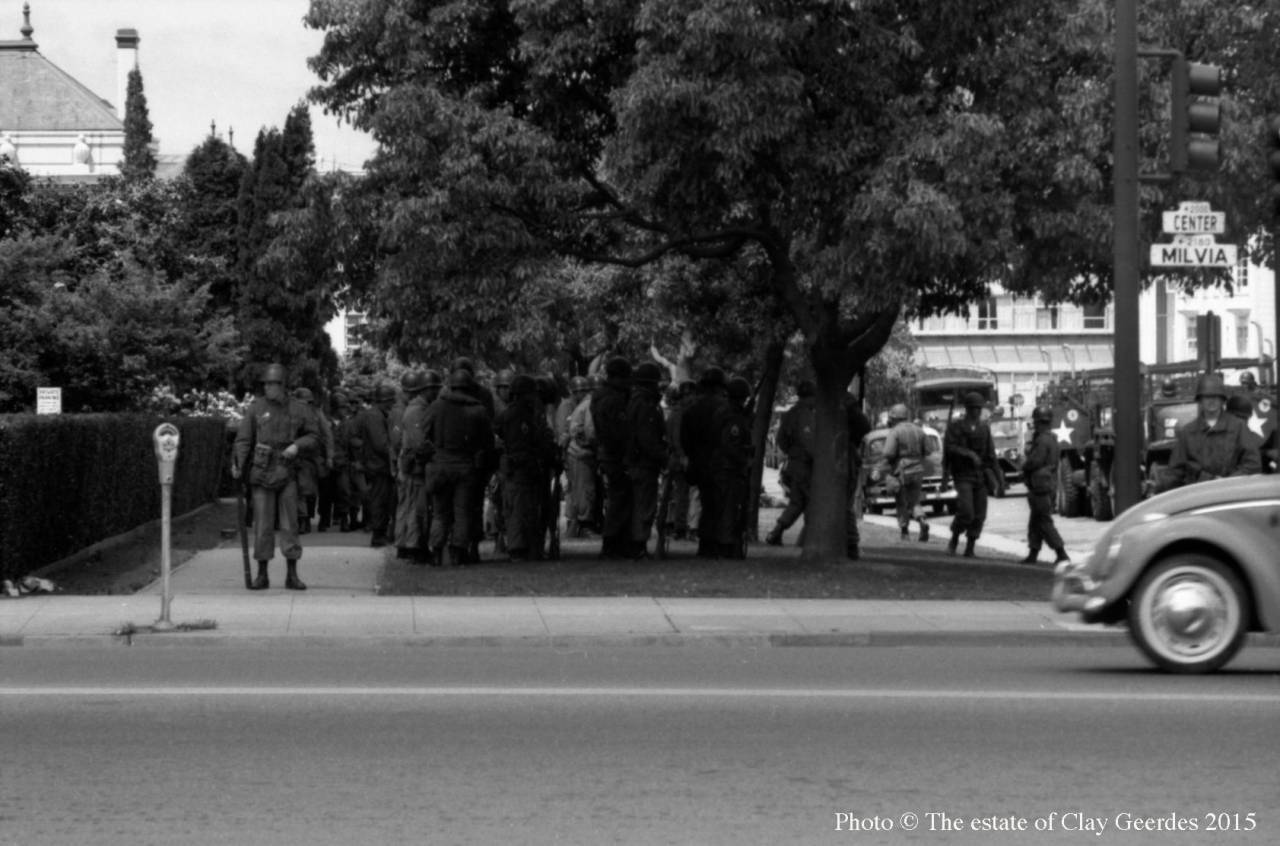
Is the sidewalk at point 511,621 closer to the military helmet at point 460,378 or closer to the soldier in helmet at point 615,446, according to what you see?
the military helmet at point 460,378

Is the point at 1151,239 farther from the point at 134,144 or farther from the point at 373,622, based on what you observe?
the point at 134,144

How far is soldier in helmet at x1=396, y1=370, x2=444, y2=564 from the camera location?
67.6 feet

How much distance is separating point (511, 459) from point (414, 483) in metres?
1.05

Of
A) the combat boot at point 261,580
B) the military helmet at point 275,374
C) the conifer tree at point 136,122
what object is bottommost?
the combat boot at point 261,580

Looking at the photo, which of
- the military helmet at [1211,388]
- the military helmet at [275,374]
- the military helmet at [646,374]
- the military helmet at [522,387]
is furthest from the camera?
the military helmet at [646,374]

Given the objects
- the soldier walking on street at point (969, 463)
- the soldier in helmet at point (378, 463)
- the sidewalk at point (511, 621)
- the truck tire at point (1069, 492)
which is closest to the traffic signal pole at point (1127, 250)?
the sidewalk at point (511, 621)

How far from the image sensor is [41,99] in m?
96.6

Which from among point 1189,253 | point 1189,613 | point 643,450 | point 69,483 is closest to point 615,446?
point 643,450

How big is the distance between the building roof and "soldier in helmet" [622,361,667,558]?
255ft

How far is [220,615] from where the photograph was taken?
1579 centimetres

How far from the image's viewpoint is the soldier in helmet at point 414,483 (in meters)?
20.6

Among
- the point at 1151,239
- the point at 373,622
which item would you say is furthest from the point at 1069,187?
the point at 373,622

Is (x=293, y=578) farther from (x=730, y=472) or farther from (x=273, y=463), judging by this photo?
(x=730, y=472)

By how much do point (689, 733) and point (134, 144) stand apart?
257 feet
